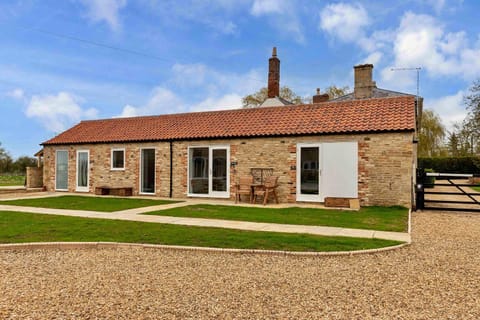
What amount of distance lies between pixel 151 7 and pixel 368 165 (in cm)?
1040

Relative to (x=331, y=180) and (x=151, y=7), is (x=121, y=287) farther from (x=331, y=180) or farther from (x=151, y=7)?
(x=151, y=7)

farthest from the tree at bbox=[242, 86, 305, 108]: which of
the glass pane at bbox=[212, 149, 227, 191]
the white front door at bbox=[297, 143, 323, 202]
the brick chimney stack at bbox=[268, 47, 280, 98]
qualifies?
the white front door at bbox=[297, 143, 323, 202]

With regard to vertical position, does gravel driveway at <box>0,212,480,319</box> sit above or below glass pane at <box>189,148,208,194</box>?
below

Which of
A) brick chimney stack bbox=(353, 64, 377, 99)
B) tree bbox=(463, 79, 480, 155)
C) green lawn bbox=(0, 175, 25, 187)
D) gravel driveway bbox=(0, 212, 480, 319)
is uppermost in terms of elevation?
brick chimney stack bbox=(353, 64, 377, 99)

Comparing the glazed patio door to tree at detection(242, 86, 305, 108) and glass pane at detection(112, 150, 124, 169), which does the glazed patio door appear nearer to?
glass pane at detection(112, 150, 124, 169)

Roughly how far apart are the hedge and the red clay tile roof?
1911cm

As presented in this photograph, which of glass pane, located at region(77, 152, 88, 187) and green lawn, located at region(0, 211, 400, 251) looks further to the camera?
glass pane, located at region(77, 152, 88, 187)

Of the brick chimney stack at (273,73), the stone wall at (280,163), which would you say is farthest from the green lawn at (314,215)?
the brick chimney stack at (273,73)

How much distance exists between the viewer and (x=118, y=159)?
17047 mm

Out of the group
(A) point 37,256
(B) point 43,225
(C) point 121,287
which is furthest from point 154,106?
(C) point 121,287

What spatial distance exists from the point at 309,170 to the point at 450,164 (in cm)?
2403

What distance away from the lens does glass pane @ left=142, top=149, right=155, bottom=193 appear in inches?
637

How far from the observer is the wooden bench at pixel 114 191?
16.2m

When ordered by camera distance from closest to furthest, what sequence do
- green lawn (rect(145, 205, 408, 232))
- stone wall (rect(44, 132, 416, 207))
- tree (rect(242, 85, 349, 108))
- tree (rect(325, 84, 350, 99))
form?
green lawn (rect(145, 205, 408, 232)), stone wall (rect(44, 132, 416, 207)), tree (rect(325, 84, 350, 99)), tree (rect(242, 85, 349, 108))
